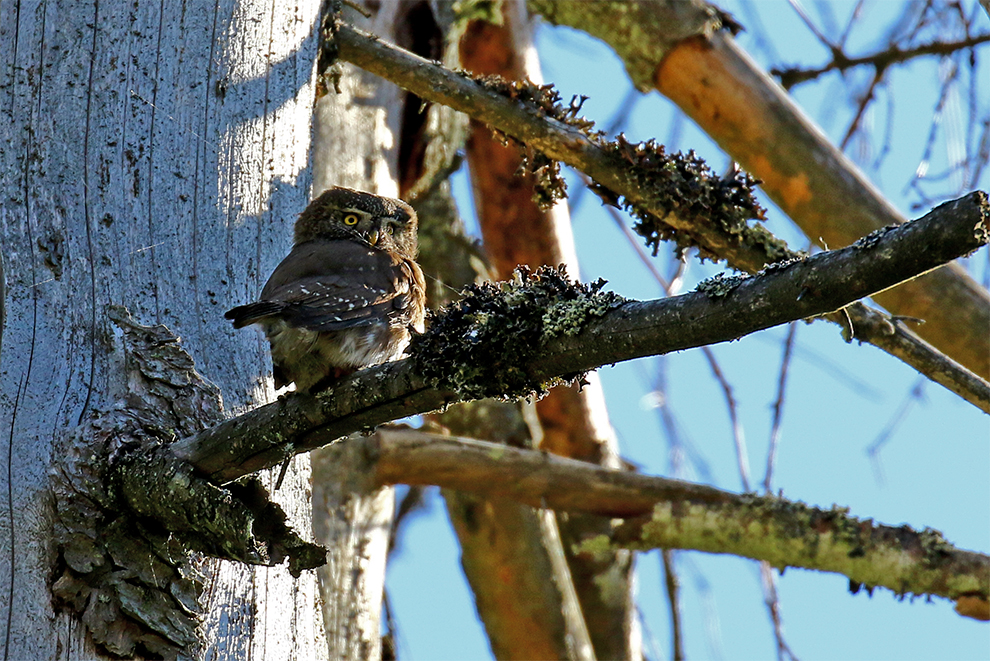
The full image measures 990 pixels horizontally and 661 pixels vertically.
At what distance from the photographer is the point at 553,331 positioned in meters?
1.99

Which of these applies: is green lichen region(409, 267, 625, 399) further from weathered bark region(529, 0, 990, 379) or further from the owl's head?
weathered bark region(529, 0, 990, 379)

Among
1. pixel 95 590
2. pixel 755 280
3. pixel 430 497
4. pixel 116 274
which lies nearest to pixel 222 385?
pixel 116 274

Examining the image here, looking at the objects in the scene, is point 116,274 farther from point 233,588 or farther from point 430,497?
point 430,497

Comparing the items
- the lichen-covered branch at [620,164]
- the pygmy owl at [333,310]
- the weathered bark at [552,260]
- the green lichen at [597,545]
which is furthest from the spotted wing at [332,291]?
the weathered bark at [552,260]

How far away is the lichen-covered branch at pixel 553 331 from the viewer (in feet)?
5.56

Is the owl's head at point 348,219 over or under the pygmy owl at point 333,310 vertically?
over

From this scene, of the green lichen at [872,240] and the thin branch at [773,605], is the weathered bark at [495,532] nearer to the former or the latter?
the thin branch at [773,605]

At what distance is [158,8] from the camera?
9.57 feet

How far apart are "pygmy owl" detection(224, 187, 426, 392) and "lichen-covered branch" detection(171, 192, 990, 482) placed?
0.24m

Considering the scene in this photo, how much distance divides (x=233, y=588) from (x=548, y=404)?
3.52 meters

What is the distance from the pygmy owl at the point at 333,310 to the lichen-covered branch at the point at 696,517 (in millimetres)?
1306

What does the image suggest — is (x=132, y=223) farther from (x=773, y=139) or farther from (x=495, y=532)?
(x=495, y=532)

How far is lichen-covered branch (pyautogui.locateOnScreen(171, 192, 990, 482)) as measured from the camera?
1693 mm

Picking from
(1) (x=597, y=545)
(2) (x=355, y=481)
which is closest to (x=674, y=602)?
(1) (x=597, y=545)
